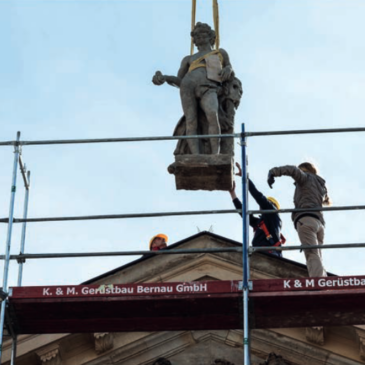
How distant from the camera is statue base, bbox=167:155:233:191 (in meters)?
22.8

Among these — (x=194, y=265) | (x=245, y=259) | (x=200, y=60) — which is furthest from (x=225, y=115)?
(x=245, y=259)

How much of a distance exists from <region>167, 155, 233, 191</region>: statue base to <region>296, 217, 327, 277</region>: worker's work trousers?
1194 millimetres

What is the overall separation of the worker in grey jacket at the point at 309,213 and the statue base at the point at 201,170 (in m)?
0.89

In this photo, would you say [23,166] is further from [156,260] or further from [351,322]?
[351,322]

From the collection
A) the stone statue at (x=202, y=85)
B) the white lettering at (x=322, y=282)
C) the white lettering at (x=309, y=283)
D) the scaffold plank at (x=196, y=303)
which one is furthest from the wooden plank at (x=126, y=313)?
the stone statue at (x=202, y=85)

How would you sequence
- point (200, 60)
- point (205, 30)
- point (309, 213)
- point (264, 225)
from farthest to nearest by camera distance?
point (264, 225), point (205, 30), point (200, 60), point (309, 213)

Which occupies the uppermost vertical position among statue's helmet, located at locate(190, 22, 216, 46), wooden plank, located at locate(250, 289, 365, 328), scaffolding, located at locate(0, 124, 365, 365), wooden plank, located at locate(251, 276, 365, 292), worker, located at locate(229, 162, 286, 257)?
statue's helmet, located at locate(190, 22, 216, 46)

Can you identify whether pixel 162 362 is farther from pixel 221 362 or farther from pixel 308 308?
pixel 308 308

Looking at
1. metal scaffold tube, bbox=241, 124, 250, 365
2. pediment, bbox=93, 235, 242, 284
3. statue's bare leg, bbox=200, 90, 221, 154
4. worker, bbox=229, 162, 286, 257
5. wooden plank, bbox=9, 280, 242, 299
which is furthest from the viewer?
worker, bbox=229, 162, 286, 257

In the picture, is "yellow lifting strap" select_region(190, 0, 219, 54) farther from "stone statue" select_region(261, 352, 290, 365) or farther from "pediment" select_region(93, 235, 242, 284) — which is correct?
"stone statue" select_region(261, 352, 290, 365)

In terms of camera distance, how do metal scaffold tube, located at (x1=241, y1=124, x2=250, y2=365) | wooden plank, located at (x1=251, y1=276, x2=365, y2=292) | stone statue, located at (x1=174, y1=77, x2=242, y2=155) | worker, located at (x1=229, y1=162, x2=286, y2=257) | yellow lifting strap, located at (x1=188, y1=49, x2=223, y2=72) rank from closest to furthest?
metal scaffold tube, located at (x1=241, y1=124, x2=250, y2=365), wooden plank, located at (x1=251, y1=276, x2=365, y2=292), stone statue, located at (x1=174, y1=77, x2=242, y2=155), yellow lifting strap, located at (x1=188, y1=49, x2=223, y2=72), worker, located at (x1=229, y1=162, x2=286, y2=257)

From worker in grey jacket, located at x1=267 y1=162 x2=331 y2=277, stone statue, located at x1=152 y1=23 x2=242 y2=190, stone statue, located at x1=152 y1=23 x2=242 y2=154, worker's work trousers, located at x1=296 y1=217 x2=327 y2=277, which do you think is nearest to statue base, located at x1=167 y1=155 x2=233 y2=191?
stone statue, located at x1=152 y1=23 x2=242 y2=190

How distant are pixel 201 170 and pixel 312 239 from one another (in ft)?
5.69

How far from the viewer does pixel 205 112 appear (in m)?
23.5
